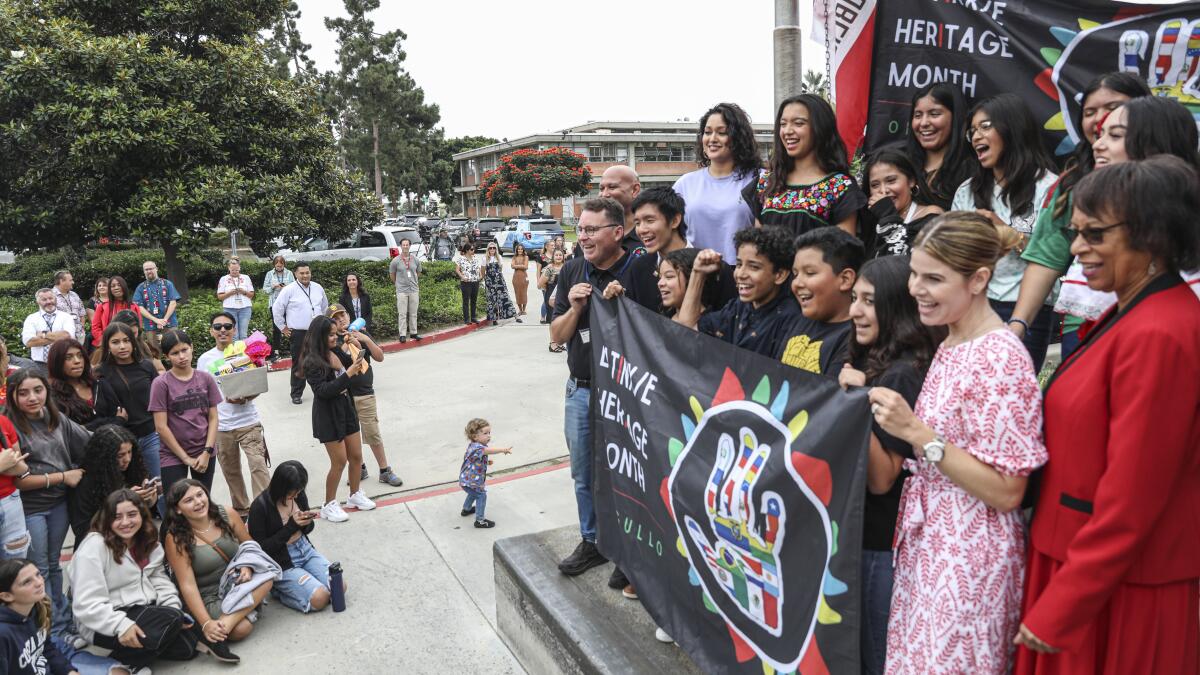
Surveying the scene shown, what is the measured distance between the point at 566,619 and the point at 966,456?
7.41 ft

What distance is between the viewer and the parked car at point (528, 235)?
3269 cm

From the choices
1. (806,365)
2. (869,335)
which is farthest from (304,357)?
(869,335)

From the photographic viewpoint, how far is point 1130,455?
5.67 ft

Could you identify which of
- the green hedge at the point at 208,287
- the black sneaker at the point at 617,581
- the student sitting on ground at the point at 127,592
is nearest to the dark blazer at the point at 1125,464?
the black sneaker at the point at 617,581

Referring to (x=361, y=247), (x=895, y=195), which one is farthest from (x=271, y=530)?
(x=361, y=247)

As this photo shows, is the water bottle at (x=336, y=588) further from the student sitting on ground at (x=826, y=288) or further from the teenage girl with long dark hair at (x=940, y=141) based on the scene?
the teenage girl with long dark hair at (x=940, y=141)

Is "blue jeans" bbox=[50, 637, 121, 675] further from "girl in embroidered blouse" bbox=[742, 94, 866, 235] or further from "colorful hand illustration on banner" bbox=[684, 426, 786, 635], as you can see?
"girl in embroidered blouse" bbox=[742, 94, 866, 235]

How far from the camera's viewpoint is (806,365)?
283cm

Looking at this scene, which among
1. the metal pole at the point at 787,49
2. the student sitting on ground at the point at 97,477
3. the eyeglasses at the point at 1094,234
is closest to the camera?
the eyeglasses at the point at 1094,234

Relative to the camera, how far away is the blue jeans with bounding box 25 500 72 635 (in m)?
4.47

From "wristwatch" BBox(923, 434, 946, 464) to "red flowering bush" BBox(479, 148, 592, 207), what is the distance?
54.1 m

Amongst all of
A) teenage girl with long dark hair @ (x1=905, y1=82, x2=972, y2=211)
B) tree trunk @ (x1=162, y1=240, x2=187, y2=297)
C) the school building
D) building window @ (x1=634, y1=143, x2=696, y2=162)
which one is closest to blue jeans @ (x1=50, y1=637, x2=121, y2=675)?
teenage girl with long dark hair @ (x1=905, y1=82, x2=972, y2=211)

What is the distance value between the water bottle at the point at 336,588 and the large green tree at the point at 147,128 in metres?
11.4

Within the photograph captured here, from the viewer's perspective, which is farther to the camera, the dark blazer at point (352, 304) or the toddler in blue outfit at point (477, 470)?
the dark blazer at point (352, 304)
